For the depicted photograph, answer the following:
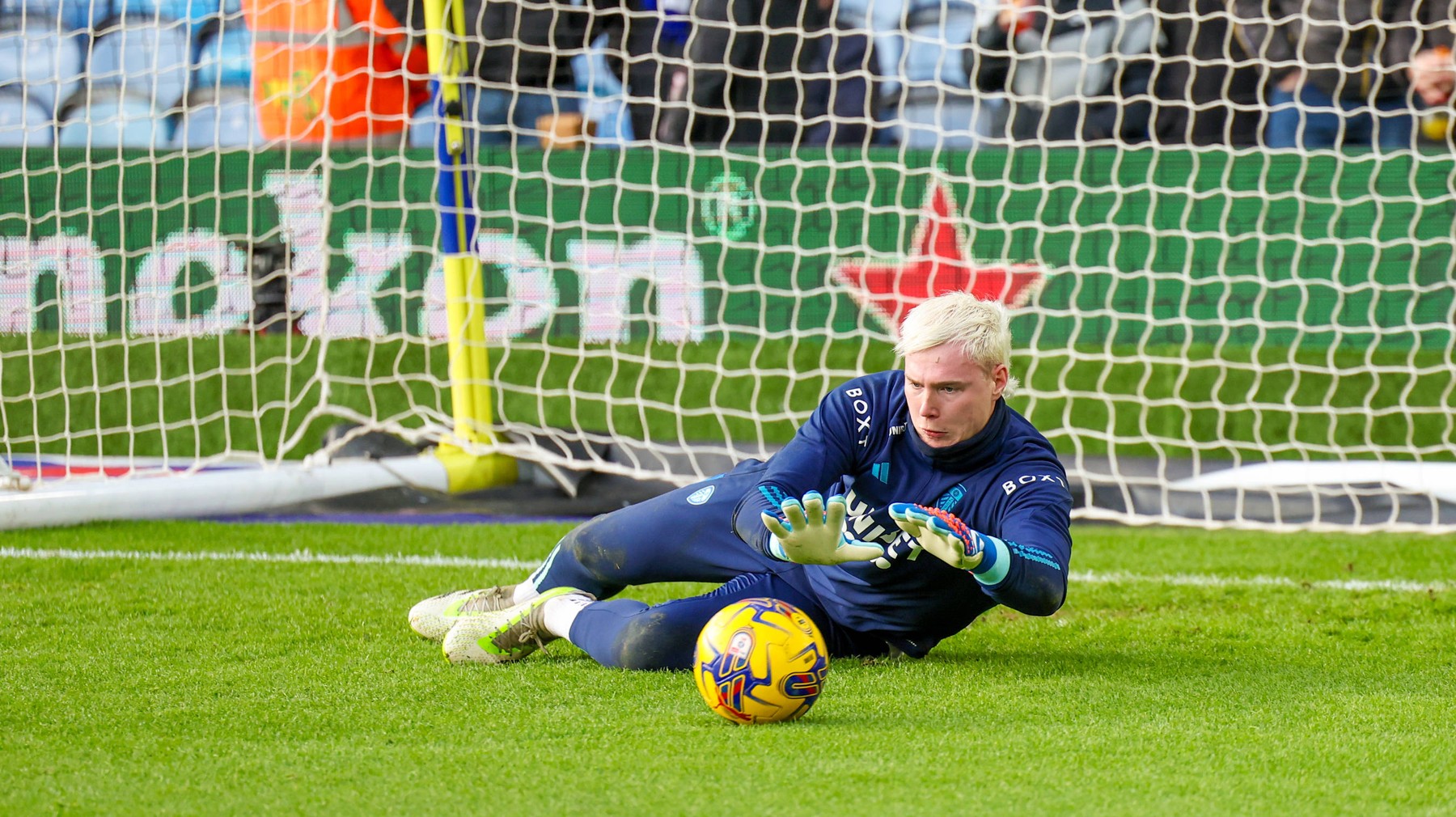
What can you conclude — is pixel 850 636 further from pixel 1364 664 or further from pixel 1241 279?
pixel 1241 279

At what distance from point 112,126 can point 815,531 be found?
5.80m

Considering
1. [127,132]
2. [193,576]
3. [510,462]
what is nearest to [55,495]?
[193,576]

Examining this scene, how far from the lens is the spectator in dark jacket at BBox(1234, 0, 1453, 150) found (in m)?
7.12

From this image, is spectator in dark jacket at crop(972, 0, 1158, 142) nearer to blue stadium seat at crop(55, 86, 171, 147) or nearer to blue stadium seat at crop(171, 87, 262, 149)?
blue stadium seat at crop(171, 87, 262, 149)

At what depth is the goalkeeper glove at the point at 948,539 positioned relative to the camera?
113 inches

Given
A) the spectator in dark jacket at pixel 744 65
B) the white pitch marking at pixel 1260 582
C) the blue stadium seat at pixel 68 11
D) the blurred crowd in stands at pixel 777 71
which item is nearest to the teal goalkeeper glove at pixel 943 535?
the white pitch marking at pixel 1260 582

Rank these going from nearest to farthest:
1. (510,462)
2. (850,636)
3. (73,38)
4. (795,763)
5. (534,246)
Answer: (795,763) < (850,636) < (510,462) < (73,38) < (534,246)

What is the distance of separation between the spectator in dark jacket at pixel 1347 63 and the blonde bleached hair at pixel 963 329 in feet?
14.2

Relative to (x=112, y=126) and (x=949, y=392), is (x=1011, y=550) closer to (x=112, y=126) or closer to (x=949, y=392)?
(x=949, y=392)

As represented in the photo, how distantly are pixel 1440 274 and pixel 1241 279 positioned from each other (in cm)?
99

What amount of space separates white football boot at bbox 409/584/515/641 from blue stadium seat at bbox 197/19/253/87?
3858mm

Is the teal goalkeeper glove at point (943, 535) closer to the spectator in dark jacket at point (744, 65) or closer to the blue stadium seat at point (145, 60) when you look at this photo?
the spectator in dark jacket at point (744, 65)

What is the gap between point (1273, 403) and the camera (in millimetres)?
7203

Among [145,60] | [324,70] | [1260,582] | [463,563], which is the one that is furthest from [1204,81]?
[145,60]
